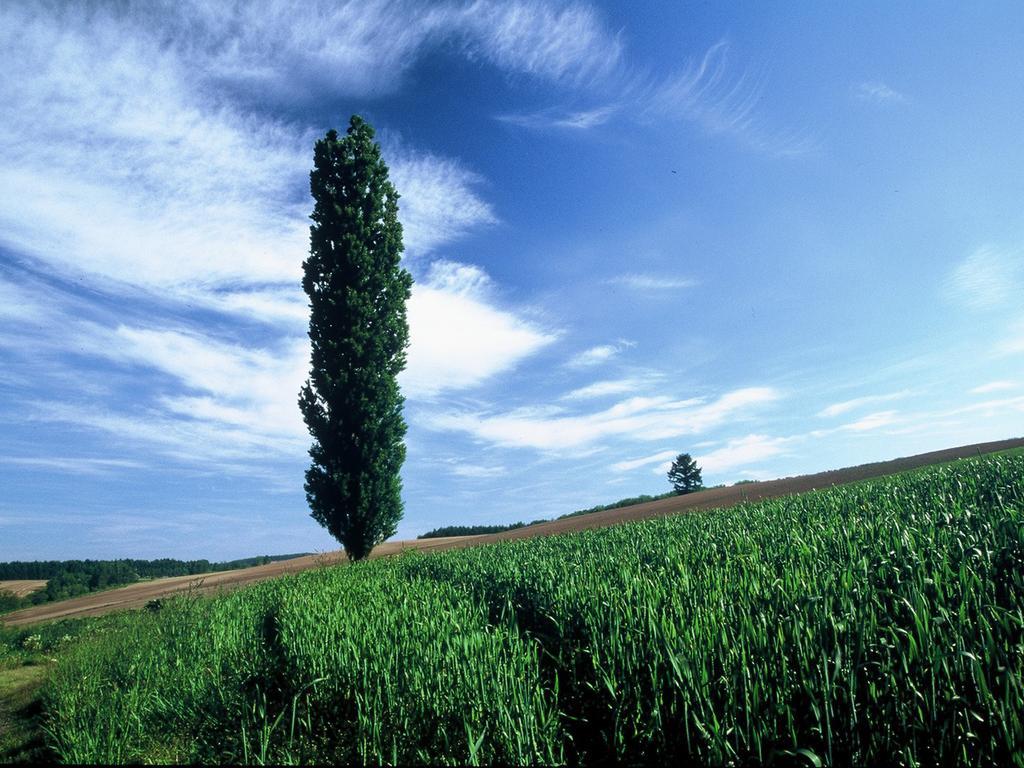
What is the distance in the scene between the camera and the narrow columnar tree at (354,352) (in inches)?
832

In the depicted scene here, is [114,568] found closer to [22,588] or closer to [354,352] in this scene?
[22,588]

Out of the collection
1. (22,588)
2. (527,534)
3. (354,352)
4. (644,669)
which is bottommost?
(22,588)

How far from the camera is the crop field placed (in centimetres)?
262

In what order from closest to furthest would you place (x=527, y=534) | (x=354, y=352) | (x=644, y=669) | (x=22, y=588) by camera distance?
(x=644, y=669) < (x=354, y=352) < (x=527, y=534) < (x=22, y=588)

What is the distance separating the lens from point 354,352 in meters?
21.4

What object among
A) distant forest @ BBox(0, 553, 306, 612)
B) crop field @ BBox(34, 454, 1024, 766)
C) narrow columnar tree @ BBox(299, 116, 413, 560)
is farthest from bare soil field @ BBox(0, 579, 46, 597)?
crop field @ BBox(34, 454, 1024, 766)

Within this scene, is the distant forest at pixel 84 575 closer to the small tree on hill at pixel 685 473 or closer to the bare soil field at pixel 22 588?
the bare soil field at pixel 22 588

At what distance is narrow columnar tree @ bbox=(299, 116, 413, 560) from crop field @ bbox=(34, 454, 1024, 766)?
13348 mm

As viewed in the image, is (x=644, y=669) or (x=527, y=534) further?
(x=527, y=534)

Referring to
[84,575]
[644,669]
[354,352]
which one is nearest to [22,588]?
[84,575]

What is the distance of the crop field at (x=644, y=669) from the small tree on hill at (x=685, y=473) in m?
46.1

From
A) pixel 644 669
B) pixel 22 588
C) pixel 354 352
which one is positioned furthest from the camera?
pixel 22 588

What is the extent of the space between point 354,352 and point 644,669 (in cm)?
1928

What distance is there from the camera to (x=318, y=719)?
468cm
